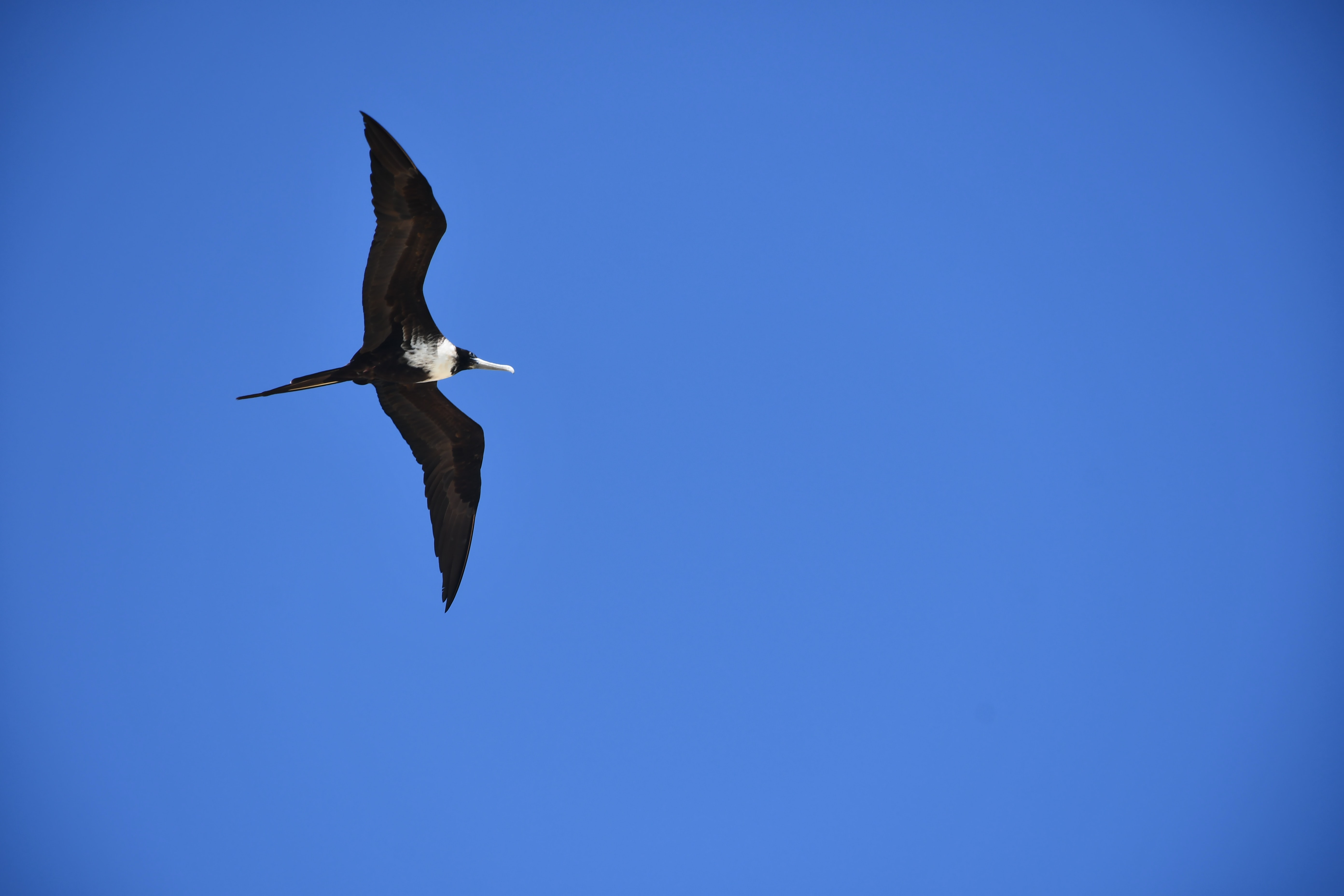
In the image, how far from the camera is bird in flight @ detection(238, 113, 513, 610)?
25.0 ft

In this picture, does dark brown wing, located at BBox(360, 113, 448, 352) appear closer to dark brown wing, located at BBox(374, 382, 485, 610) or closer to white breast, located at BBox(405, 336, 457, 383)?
white breast, located at BBox(405, 336, 457, 383)

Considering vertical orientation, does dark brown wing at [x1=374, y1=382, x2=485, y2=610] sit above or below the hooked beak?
below

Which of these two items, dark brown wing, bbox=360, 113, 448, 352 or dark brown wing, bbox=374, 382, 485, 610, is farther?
dark brown wing, bbox=374, 382, 485, 610

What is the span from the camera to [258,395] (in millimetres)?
7344

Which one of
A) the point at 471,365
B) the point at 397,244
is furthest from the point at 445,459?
the point at 397,244

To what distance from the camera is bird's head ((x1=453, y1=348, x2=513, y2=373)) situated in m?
9.06

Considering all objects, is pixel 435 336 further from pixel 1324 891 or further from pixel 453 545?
pixel 1324 891

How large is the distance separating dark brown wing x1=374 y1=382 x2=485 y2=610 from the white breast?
13.8 inches

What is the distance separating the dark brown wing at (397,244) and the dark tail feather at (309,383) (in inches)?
26.2

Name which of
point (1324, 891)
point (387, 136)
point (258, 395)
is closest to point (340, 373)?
point (258, 395)

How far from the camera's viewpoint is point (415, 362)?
8578mm

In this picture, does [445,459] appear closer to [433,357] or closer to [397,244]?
[433,357]

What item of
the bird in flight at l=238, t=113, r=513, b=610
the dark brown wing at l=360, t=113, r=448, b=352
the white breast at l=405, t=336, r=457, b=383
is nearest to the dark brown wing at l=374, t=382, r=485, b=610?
the bird in flight at l=238, t=113, r=513, b=610

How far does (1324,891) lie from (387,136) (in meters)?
49.8
